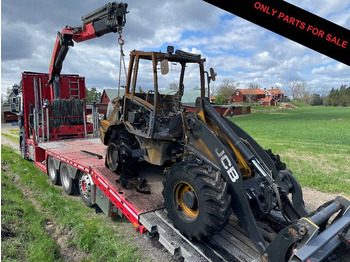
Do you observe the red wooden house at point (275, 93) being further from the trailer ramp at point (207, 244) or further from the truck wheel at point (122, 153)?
the trailer ramp at point (207, 244)

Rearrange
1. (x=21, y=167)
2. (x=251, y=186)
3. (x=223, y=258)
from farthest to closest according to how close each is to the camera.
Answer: (x=21, y=167) < (x=251, y=186) < (x=223, y=258)

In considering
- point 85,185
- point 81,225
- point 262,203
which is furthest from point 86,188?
point 262,203

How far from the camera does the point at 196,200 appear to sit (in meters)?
3.33

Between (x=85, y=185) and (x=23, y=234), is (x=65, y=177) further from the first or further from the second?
(x=23, y=234)

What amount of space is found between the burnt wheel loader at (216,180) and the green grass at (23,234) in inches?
69.7

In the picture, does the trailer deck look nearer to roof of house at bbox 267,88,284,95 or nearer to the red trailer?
the red trailer

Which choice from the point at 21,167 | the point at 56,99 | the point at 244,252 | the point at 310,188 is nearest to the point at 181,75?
the point at 244,252

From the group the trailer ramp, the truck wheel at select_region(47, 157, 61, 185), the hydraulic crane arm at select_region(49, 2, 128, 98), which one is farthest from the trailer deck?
the hydraulic crane arm at select_region(49, 2, 128, 98)

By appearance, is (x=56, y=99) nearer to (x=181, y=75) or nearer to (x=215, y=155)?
(x=181, y=75)

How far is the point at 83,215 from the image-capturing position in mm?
5707

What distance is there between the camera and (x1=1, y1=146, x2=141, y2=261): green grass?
4328 millimetres

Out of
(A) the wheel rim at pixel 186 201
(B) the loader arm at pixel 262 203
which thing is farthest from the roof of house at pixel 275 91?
(A) the wheel rim at pixel 186 201

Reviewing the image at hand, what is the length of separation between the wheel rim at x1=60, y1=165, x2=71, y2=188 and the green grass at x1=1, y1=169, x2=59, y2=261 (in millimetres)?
976

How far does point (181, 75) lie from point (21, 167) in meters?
7.16
